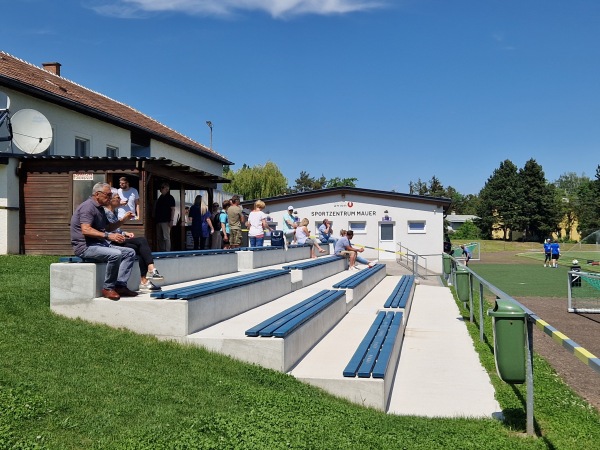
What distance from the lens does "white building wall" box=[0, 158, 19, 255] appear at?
15.4 meters

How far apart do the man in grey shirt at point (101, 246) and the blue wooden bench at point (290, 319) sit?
5.71ft

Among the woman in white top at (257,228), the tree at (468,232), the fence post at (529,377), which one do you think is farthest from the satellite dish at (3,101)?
the tree at (468,232)

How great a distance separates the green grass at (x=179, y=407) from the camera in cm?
430

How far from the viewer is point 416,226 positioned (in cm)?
3681

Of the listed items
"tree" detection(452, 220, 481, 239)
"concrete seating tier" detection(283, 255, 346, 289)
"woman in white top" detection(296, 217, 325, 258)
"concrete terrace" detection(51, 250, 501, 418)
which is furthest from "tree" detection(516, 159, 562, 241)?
"concrete terrace" detection(51, 250, 501, 418)

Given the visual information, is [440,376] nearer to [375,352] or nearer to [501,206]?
[375,352]

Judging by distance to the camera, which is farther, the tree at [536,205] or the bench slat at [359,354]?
the tree at [536,205]

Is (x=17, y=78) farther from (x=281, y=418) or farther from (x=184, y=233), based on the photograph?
(x=281, y=418)

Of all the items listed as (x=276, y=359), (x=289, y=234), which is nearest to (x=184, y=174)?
(x=289, y=234)

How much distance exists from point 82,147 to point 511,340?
63.4ft

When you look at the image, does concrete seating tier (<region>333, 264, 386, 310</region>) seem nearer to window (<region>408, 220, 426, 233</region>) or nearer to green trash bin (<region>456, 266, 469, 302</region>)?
green trash bin (<region>456, 266, 469, 302</region>)

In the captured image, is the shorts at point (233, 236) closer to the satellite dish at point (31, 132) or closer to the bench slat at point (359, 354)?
the satellite dish at point (31, 132)

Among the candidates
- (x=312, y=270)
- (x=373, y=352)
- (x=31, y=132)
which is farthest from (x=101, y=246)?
(x=31, y=132)

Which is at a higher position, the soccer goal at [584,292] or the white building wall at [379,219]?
the white building wall at [379,219]
